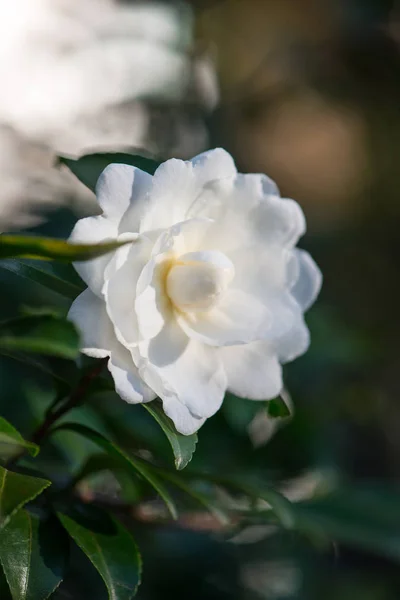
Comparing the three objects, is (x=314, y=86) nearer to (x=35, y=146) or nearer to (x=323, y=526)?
(x=35, y=146)

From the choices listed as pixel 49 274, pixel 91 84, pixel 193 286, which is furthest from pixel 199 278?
pixel 91 84

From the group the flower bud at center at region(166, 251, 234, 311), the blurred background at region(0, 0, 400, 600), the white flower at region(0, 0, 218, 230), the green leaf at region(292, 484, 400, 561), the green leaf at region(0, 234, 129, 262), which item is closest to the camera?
the green leaf at region(0, 234, 129, 262)

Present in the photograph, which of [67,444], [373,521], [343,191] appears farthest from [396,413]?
[67,444]

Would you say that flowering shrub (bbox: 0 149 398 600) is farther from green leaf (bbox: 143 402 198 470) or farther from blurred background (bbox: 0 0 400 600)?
blurred background (bbox: 0 0 400 600)

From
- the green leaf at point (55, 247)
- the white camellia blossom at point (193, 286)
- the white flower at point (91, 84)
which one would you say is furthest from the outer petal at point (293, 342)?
the white flower at point (91, 84)

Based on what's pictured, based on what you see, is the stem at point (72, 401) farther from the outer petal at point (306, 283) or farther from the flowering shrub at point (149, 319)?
the outer petal at point (306, 283)

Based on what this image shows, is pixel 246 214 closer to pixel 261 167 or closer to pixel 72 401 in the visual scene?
pixel 72 401

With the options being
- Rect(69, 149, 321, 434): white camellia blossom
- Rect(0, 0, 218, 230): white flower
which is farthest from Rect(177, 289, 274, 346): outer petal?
Rect(0, 0, 218, 230): white flower
